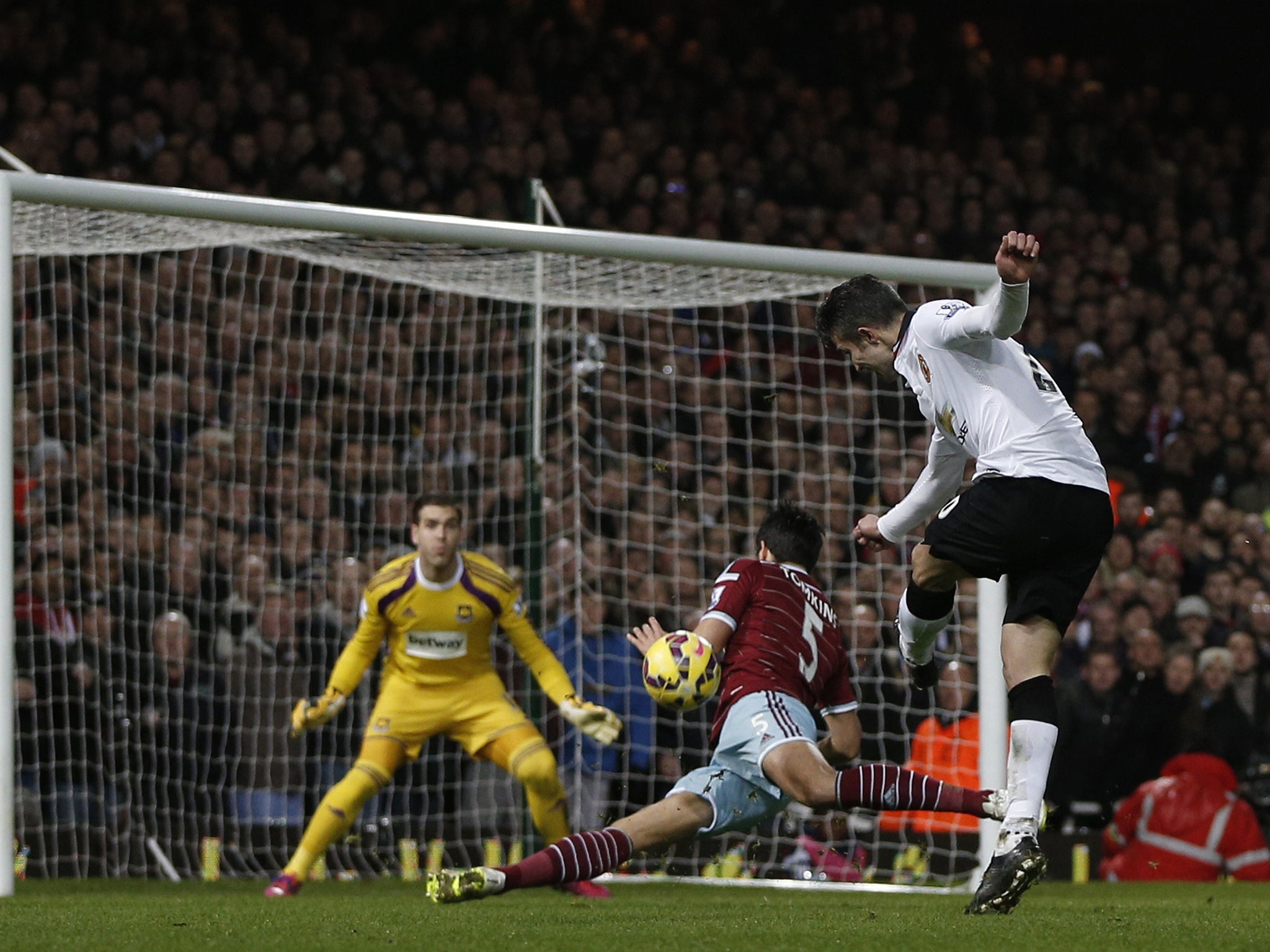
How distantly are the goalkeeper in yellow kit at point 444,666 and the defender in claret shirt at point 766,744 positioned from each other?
5.24 feet

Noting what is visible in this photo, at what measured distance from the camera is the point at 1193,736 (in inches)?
371

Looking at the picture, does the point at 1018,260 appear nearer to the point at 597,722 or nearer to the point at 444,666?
the point at 597,722

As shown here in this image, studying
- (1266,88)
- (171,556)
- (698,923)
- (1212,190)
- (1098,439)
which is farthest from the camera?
(1266,88)

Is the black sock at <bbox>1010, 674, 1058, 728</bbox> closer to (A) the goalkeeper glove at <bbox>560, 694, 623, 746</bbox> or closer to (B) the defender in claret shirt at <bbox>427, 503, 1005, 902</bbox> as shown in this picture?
(B) the defender in claret shirt at <bbox>427, 503, 1005, 902</bbox>

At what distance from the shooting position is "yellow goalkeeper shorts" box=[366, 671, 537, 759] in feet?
24.7

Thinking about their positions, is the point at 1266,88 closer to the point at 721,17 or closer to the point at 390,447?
the point at 721,17

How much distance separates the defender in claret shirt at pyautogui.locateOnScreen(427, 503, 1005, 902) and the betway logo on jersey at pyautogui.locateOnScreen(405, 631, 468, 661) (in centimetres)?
191

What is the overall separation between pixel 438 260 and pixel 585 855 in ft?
15.3

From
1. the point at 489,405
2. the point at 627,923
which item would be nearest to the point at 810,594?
the point at 627,923

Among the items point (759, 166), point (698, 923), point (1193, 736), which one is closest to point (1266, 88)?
point (759, 166)

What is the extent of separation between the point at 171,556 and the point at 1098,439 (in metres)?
6.31

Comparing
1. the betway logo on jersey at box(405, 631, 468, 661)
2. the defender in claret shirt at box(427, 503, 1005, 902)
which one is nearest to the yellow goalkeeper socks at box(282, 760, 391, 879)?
the betway logo on jersey at box(405, 631, 468, 661)

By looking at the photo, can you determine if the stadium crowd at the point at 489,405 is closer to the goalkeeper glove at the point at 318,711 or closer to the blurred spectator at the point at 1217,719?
the blurred spectator at the point at 1217,719

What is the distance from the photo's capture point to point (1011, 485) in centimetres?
467
